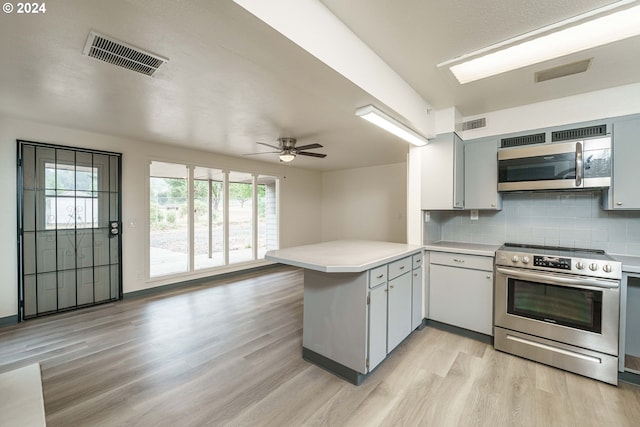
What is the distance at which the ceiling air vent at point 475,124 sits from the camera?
316 cm

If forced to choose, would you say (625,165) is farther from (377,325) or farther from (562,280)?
(377,325)

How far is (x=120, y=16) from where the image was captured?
150 centimetres

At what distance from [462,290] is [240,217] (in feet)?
14.8

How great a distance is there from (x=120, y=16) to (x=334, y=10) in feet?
4.04

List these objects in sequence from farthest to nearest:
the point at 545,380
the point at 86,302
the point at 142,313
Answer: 1. the point at 86,302
2. the point at 142,313
3. the point at 545,380

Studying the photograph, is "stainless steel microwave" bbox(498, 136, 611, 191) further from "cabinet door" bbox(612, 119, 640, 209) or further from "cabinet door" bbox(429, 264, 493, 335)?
"cabinet door" bbox(429, 264, 493, 335)

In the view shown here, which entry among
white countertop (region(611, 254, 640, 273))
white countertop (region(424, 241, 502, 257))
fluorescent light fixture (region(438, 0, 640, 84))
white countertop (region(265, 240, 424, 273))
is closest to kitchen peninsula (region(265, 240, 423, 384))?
white countertop (region(265, 240, 424, 273))

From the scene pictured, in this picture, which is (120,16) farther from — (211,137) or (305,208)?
(305,208)

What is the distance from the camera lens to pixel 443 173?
306 cm

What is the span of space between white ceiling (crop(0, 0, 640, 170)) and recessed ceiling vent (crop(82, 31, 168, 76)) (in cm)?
6

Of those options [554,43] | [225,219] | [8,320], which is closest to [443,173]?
[554,43]

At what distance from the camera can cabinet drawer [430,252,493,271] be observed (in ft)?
9.11

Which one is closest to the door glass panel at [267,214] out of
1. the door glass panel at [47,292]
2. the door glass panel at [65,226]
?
the door glass panel at [65,226]

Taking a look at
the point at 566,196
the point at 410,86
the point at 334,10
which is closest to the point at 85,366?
the point at 334,10
